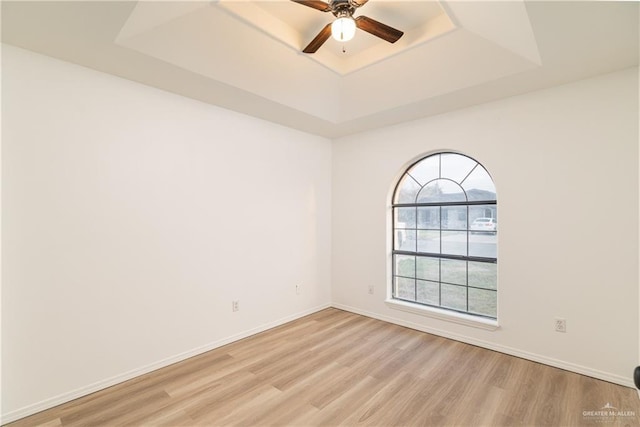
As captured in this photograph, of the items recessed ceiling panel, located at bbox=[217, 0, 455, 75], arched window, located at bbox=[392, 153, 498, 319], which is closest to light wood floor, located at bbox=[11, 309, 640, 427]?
arched window, located at bbox=[392, 153, 498, 319]

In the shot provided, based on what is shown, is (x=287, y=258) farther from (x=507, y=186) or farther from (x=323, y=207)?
(x=507, y=186)

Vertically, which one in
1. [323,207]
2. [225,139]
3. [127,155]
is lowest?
[323,207]

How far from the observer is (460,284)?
3473 mm

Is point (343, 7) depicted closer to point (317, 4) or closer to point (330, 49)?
point (317, 4)

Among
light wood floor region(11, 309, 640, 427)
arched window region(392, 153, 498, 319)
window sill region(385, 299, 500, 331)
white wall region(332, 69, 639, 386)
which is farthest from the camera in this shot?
arched window region(392, 153, 498, 319)

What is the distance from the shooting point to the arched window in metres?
3.28

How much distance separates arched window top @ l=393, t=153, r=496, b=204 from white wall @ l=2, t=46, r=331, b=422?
1.73m

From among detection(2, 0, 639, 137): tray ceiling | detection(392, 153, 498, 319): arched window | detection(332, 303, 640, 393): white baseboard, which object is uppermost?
detection(2, 0, 639, 137): tray ceiling

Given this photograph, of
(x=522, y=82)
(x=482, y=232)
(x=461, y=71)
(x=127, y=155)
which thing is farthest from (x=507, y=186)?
(x=127, y=155)

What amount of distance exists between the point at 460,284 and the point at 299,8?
330 cm

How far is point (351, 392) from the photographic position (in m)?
2.33

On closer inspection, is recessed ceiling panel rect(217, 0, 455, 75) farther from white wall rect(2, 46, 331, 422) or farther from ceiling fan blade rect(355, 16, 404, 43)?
white wall rect(2, 46, 331, 422)

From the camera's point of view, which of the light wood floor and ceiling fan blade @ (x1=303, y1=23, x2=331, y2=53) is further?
ceiling fan blade @ (x1=303, y1=23, x2=331, y2=53)

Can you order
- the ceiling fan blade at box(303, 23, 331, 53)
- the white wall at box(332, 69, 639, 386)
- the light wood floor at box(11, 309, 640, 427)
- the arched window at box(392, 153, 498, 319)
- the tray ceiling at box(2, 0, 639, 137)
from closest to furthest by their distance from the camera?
1. the tray ceiling at box(2, 0, 639, 137)
2. the light wood floor at box(11, 309, 640, 427)
3. the ceiling fan blade at box(303, 23, 331, 53)
4. the white wall at box(332, 69, 639, 386)
5. the arched window at box(392, 153, 498, 319)
